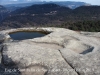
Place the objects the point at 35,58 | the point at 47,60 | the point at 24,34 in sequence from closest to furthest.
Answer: the point at 47,60
the point at 35,58
the point at 24,34

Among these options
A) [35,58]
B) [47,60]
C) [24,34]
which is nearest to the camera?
[47,60]

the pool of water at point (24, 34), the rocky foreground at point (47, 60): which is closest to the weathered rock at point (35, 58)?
the rocky foreground at point (47, 60)

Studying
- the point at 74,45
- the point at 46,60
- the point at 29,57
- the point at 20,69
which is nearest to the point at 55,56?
the point at 46,60

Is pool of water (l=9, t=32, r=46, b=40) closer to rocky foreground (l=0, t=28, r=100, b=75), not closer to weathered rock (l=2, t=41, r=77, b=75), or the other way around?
rocky foreground (l=0, t=28, r=100, b=75)

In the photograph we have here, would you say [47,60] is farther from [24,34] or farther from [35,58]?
[24,34]

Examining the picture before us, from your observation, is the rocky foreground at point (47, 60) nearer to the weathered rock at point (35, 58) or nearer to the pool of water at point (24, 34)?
the weathered rock at point (35, 58)

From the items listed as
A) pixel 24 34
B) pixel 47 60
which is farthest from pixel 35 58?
→ pixel 24 34

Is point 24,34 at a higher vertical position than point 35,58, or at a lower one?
lower

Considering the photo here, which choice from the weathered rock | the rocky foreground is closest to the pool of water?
the rocky foreground

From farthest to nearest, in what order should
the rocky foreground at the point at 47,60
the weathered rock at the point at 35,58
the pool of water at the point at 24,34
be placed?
the pool of water at the point at 24,34, the weathered rock at the point at 35,58, the rocky foreground at the point at 47,60

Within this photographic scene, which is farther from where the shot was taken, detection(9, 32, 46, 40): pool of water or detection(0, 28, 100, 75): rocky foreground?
detection(9, 32, 46, 40): pool of water

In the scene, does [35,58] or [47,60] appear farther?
[35,58]
